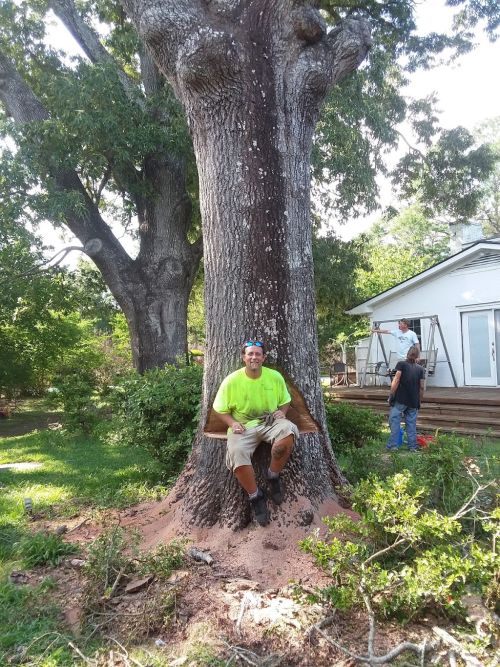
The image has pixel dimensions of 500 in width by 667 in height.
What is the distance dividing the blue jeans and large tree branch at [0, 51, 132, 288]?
635cm

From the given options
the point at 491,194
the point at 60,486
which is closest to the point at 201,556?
the point at 60,486

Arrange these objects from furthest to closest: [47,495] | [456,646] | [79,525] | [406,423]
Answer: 1. [406,423]
2. [47,495]
3. [79,525]
4. [456,646]

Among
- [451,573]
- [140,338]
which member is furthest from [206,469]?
[140,338]

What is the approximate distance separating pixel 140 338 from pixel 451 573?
8936 mm

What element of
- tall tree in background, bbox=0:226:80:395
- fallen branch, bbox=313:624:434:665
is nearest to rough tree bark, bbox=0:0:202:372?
tall tree in background, bbox=0:226:80:395

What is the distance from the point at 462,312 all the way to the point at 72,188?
11.6 meters

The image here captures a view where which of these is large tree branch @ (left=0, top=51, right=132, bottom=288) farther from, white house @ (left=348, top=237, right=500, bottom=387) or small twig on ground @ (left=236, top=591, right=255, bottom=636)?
white house @ (left=348, top=237, right=500, bottom=387)

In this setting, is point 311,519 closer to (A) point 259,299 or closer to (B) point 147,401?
(A) point 259,299

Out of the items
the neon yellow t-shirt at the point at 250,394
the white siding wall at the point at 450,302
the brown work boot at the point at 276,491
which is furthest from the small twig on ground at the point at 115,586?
the white siding wall at the point at 450,302

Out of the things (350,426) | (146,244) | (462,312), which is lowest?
(350,426)

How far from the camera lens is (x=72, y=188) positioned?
10664 mm

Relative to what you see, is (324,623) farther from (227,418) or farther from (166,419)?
(166,419)

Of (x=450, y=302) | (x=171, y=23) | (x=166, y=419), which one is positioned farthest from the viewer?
(x=450, y=302)

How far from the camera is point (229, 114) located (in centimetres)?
427
